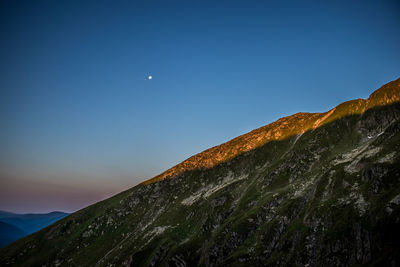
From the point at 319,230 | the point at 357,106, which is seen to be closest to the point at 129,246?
the point at 319,230

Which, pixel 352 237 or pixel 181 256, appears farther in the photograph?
pixel 181 256

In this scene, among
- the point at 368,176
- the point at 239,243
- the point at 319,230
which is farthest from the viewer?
the point at 239,243

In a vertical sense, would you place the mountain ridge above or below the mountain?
above

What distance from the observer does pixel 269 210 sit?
59.2 m

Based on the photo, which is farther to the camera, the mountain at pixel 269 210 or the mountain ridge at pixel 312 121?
the mountain ridge at pixel 312 121

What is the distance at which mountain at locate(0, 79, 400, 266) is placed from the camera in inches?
1470

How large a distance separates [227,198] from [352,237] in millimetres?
49137

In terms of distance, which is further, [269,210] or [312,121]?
[312,121]

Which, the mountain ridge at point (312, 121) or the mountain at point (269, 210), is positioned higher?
→ the mountain ridge at point (312, 121)

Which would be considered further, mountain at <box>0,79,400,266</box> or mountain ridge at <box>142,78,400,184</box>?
mountain ridge at <box>142,78,400,184</box>

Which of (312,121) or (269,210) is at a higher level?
(312,121)

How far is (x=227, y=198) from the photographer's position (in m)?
81.4

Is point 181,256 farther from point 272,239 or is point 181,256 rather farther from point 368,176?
point 368,176

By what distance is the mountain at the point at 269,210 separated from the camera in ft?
123
